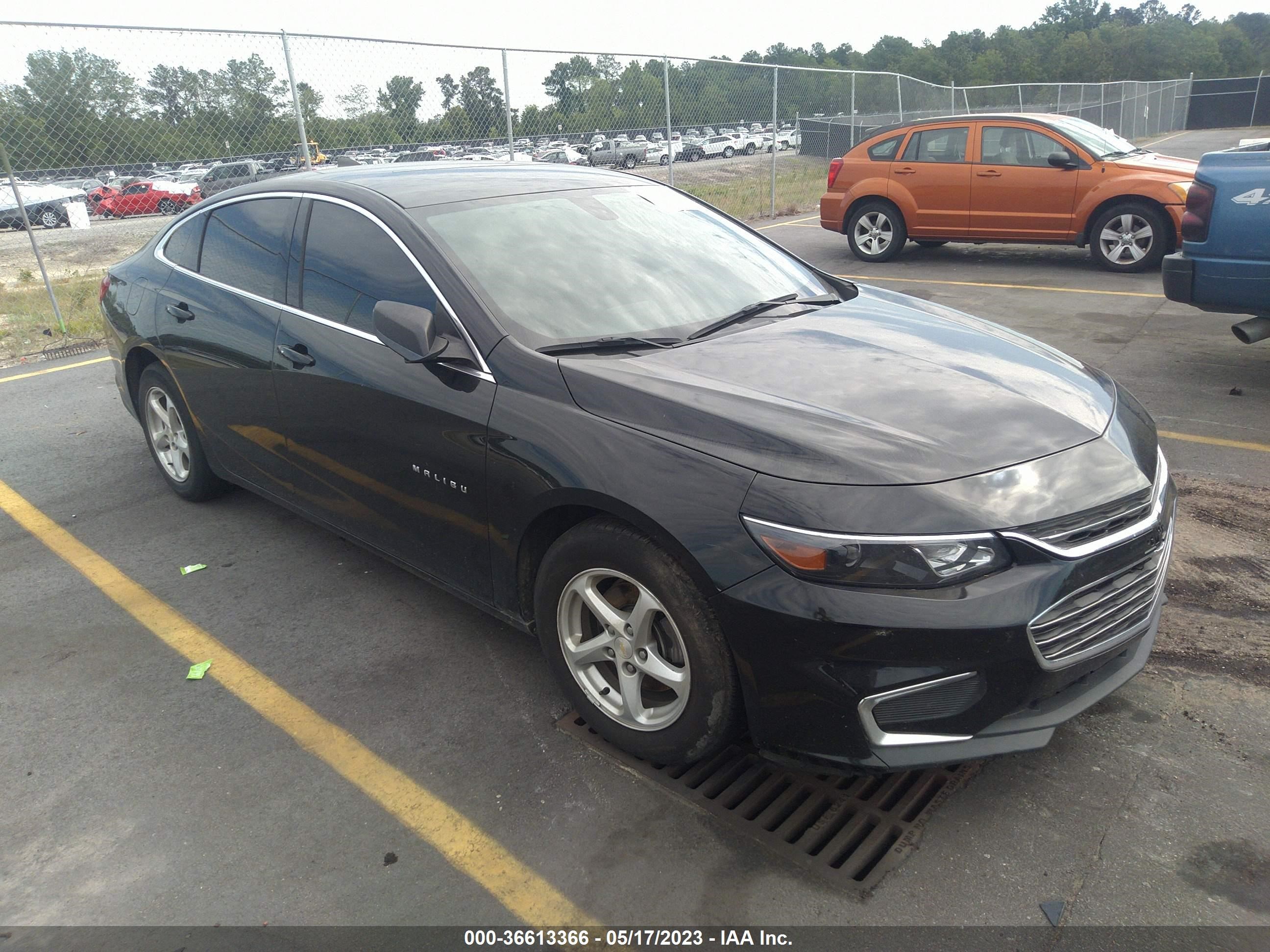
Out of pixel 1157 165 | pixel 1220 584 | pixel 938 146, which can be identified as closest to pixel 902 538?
pixel 1220 584

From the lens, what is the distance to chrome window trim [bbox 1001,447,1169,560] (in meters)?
2.24

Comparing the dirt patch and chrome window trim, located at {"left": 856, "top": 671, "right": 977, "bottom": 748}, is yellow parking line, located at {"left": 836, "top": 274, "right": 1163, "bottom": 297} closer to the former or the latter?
the dirt patch

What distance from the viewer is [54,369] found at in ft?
26.0

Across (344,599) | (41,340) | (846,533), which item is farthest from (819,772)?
(41,340)

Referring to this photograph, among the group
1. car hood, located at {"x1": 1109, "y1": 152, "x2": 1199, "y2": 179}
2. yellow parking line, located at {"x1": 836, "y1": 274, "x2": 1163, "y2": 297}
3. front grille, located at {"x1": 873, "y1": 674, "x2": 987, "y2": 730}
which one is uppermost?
car hood, located at {"x1": 1109, "y1": 152, "x2": 1199, "y2": 179}

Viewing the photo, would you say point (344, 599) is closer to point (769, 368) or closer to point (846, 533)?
point (769, 368)

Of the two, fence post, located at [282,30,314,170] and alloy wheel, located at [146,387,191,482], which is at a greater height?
fence post, located at [282,30,314,170]

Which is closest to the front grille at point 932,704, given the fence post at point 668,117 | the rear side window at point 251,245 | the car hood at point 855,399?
the car hood at point 855,399

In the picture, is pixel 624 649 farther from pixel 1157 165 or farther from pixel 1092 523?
pixel 1157 165

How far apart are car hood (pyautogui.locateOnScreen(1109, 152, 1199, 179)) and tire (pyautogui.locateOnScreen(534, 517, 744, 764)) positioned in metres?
9.57

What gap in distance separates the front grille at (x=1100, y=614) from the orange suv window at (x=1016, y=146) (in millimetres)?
9071

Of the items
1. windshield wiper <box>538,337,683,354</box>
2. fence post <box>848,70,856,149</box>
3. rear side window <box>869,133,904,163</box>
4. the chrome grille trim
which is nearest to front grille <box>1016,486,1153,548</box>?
the chrome grille trim

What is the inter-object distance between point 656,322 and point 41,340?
8.16 meters

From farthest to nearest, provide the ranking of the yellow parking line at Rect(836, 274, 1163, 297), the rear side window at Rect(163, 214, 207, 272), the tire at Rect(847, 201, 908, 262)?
the tire at Rect(847, 201, 908, 262) < the yellow parking line at Rect(836, 274, 1163, 297) < the rear side window at Rect(163, 214, 207, 272)
